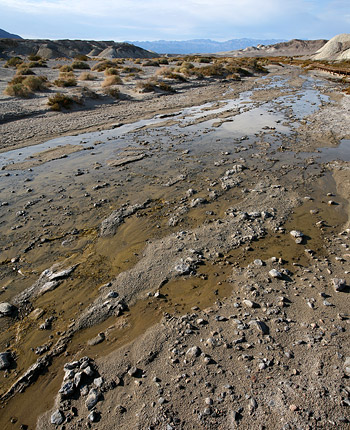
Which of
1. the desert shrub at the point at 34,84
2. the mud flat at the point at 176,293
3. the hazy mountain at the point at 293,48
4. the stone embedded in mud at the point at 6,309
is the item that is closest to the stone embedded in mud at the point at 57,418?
the mud flat at the point at 176,293

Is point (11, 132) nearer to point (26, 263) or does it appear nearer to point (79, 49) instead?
point (26, 263)

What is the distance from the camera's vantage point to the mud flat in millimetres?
3922

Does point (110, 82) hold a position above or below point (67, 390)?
above

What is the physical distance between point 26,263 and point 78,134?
41.3 ft

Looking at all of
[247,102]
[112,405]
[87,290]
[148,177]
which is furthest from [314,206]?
[247,102]

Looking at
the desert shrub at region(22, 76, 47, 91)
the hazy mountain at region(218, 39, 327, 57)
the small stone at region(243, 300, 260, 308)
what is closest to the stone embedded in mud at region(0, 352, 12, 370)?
the small stone at region(243, 300, 260, 308)

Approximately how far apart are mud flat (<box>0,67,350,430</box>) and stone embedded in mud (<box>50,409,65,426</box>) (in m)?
0.02

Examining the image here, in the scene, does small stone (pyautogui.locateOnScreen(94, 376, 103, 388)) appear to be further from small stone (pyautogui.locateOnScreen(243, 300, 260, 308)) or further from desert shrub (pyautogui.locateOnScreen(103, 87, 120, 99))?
desert shrub (pyautogui.locateOnScreen(103, 87, 120, 99))

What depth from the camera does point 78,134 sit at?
1727 cm

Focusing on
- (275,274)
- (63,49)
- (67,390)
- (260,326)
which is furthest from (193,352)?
(63,49)

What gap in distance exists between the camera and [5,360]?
15.4 ft

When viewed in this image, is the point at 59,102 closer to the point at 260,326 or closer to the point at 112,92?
the point at 112,92

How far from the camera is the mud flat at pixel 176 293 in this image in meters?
3.92

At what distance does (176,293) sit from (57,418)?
3021 millimetres
